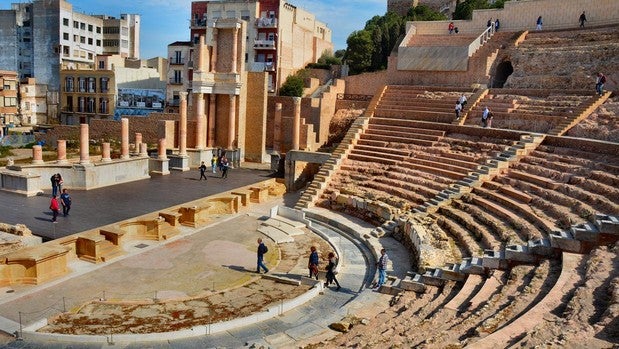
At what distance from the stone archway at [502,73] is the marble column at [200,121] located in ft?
59.4

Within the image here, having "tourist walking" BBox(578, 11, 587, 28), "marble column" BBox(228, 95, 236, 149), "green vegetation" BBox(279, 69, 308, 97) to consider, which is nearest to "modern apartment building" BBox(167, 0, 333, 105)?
"green vegetation" BBox(279, 69, 308, 97)

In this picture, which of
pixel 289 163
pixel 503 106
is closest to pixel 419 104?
pixel 503 106

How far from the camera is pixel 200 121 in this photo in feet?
107

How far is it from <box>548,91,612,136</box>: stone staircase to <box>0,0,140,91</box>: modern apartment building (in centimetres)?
5592

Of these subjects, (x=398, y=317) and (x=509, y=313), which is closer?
(x=509, y=313)

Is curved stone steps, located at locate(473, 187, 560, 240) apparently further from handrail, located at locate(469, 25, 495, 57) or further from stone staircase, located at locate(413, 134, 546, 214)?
handrail, located at locate(469, 25, 495, 57)

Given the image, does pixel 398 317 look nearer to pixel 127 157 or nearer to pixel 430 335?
pixel 430 335

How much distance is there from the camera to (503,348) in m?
7.39

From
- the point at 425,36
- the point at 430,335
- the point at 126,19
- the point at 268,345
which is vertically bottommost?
the point at 268,345

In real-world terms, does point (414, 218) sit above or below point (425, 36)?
below

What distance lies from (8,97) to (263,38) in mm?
26965

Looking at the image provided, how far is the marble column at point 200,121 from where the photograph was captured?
32625 millimetres

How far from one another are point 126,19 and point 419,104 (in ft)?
180

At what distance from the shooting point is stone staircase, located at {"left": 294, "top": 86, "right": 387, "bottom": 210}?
2412 centimetres
